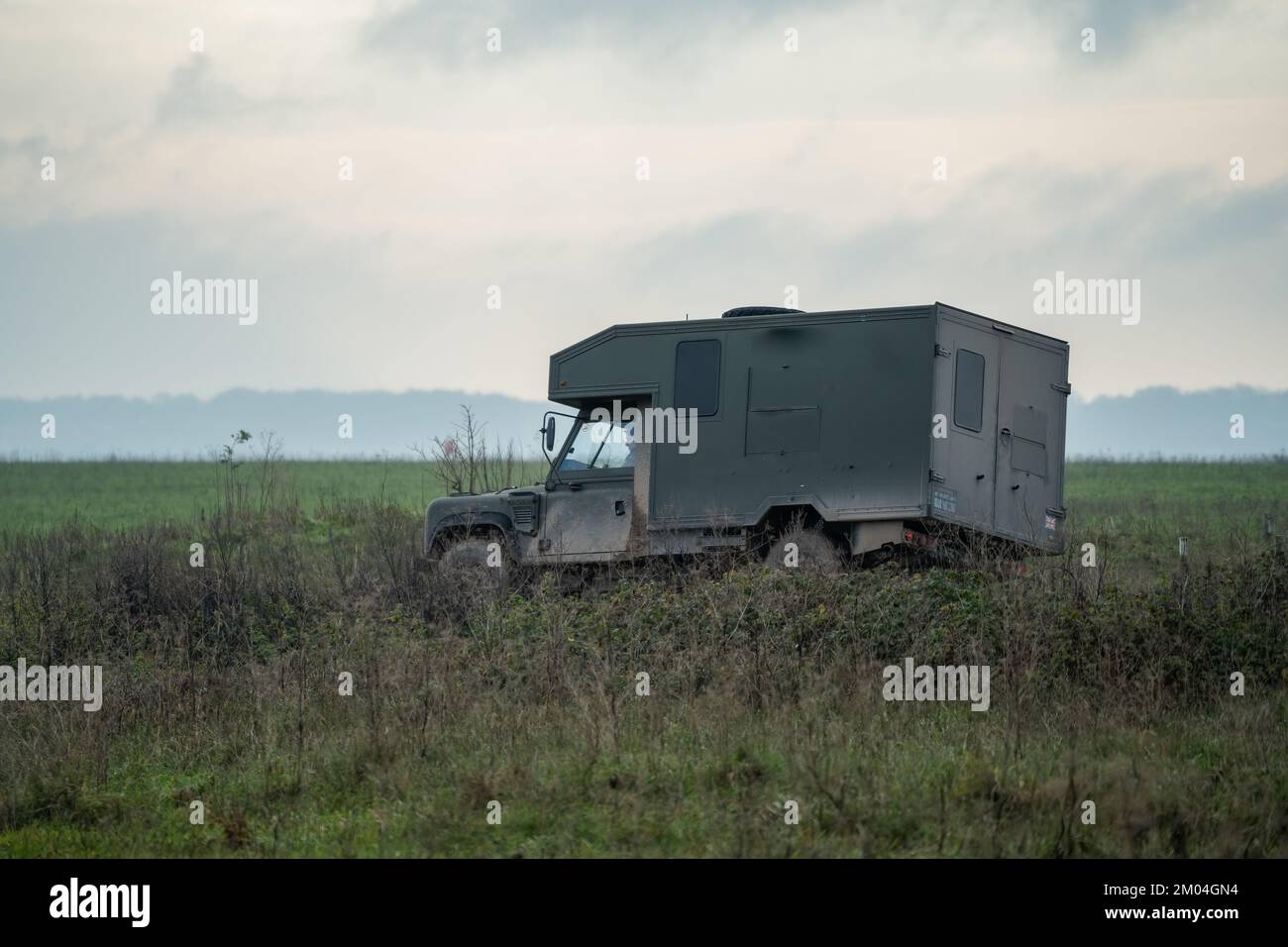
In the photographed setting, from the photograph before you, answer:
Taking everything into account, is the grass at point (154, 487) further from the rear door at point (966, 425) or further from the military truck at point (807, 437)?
the rear door at point (966, 425)

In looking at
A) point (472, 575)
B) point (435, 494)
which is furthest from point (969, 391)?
point (435, 494)

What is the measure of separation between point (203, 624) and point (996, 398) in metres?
8.57

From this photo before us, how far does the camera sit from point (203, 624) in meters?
14.8

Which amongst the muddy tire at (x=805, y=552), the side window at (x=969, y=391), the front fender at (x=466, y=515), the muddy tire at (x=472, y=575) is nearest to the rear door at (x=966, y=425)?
the side window at (x=969, y=391)

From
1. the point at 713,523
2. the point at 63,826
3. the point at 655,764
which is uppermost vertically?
the point at 713,523

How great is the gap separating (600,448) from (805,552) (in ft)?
8.70

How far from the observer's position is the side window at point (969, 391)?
13.7 metres

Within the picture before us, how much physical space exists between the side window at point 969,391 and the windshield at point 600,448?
3.39m

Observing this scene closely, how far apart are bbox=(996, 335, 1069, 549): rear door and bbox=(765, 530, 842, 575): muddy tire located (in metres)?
1.74

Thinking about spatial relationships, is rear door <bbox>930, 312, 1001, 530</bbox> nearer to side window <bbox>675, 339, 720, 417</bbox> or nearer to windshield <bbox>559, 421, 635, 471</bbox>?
side window <bbox>675, 339, 720, 417</bbox>
